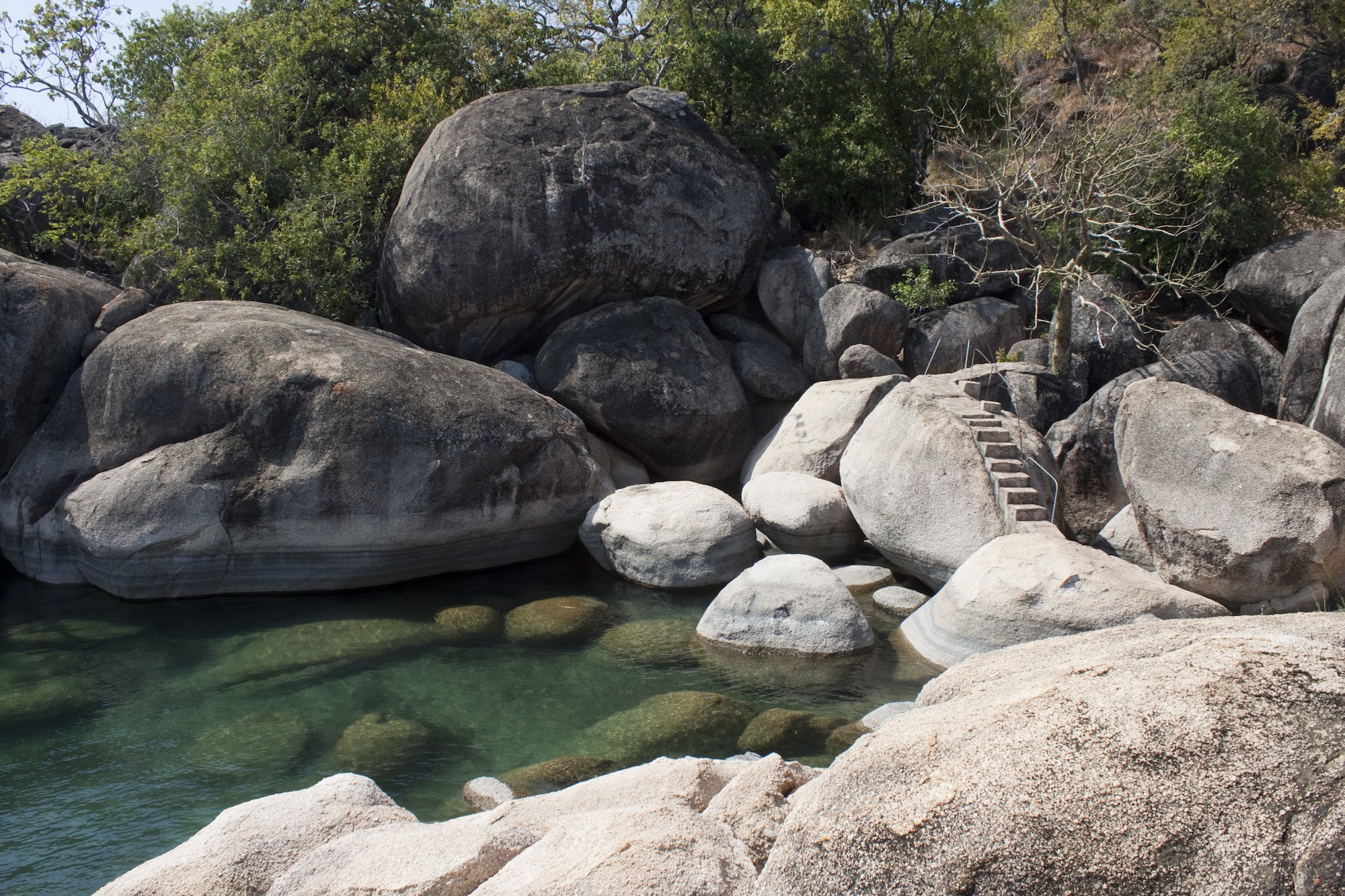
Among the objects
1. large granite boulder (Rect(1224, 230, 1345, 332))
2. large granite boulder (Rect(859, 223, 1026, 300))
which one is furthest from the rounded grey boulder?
large granite boulder (Rect(1224, 230, 1345, 332))

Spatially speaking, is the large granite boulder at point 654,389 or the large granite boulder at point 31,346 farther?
the large granite boulder at point 654,389

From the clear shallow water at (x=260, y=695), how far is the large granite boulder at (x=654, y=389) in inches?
116

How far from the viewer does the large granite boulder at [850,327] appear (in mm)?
14602

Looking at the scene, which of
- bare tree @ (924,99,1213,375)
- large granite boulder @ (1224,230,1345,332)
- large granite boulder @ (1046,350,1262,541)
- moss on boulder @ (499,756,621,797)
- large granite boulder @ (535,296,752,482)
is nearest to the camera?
moss on boulder @ (499,756,621,797)

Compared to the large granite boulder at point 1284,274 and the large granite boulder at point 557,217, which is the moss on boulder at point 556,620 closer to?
the large granite boulder at point 557,217

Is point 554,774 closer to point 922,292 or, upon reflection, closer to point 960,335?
point 960,335

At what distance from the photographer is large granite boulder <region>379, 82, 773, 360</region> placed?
46.1 feet

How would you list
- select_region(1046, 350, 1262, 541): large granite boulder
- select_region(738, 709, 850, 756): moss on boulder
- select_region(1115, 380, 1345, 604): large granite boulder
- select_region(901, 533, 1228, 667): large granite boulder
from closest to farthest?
select_region(738, 709, 850, 756): moss on boulder
select_region(1115, 380, 1345, 604): large granite boulder
select_region(901, 533, 1228, 667): large granite boulder
select_region(1046, 350, 1262, 541): large granite boulder

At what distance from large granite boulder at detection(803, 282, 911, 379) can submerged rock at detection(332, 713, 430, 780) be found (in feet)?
29.3

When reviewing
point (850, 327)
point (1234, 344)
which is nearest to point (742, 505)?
point (850, 327)

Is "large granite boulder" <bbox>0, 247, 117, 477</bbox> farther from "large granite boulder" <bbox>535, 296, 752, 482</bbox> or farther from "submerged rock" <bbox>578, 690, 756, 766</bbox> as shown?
"submerged rock" <bbox>578, 690, 756, 766</bbox>

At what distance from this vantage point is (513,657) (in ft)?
30.4

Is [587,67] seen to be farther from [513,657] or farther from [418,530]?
[513,657]

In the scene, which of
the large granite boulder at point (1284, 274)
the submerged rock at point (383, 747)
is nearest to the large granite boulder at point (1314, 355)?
the large granite boulder at point (1284, 274)
